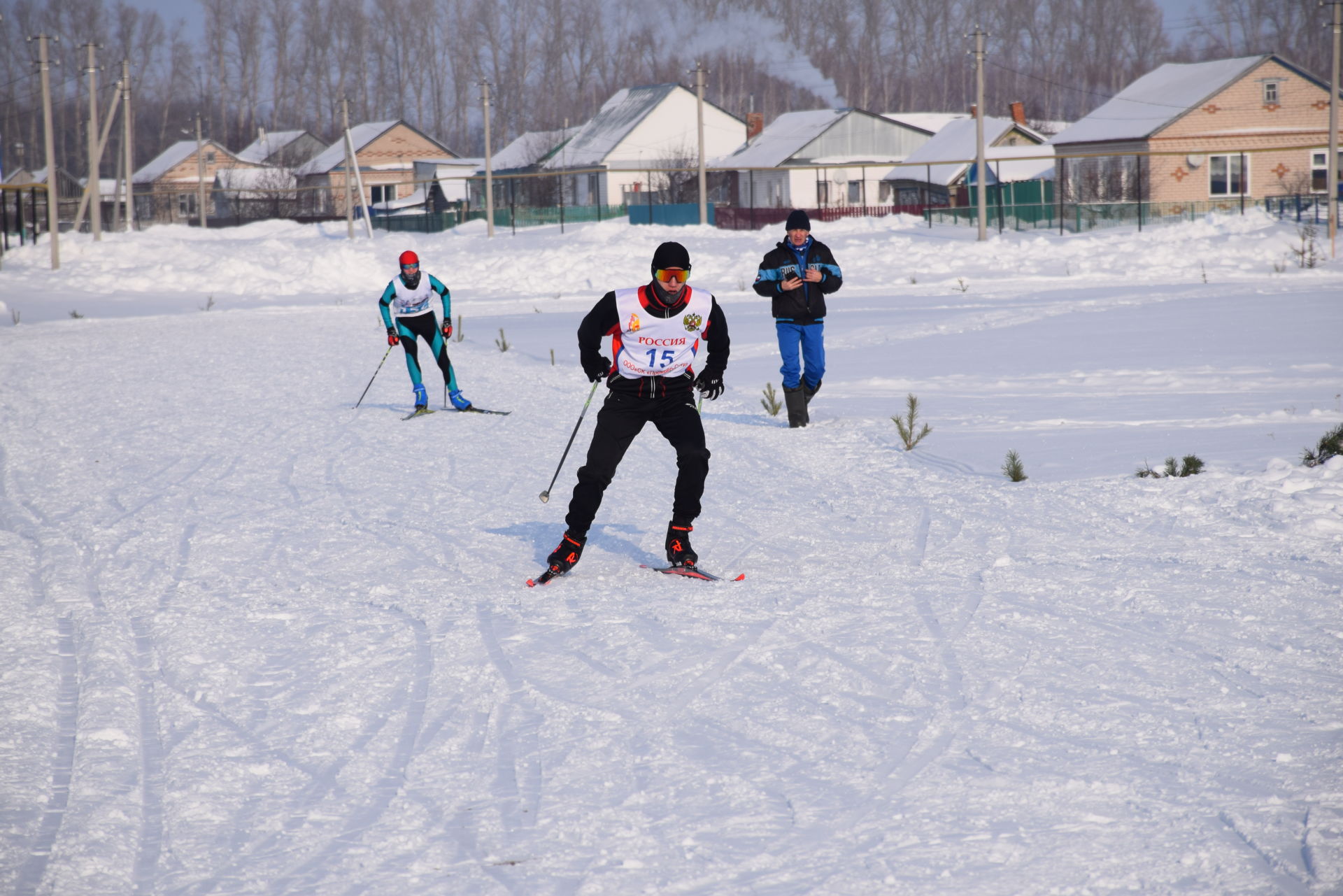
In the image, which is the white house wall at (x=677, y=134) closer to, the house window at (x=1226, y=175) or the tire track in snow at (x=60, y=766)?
the house window at (x=1226, y=175)

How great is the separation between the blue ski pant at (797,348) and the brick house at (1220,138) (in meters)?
37.8

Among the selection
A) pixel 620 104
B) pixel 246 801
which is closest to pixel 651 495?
pixel 246 801

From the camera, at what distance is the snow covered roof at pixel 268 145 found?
300ft

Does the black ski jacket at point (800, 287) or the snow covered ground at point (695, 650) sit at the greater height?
the black ski jacket at point (800, 287)

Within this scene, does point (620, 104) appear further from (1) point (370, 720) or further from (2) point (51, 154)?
(1) point (370, 720)

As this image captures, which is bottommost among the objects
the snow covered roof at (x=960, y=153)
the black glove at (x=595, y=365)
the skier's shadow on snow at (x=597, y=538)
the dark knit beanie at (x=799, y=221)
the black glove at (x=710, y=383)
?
the skier's shadow on snow at (x=597, y=538)

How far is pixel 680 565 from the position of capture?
6.32 metres

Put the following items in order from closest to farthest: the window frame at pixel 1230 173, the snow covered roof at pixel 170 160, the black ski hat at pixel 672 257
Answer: the black ski hat at pixel 672 257 < the window frame at pixel 1230 173 < the snow covered roof at pixel 170 160

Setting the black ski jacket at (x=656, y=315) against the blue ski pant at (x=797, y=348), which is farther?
the blue ski pant at (x=797, y=348)

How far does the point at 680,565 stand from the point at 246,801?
9.53 feet

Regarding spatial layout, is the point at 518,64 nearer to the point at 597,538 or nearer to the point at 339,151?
the point at 339,151

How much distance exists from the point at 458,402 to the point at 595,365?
6.03 meters

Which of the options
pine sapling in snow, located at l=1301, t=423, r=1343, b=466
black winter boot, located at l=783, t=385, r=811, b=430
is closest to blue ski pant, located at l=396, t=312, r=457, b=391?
black winter boot, located at l=783, t=385, r=811, b=430

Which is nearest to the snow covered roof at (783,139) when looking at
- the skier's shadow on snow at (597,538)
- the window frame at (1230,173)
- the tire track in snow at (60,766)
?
the window frame at (1230,173)
